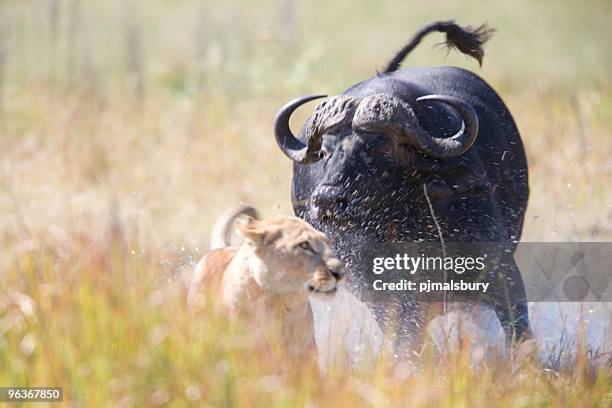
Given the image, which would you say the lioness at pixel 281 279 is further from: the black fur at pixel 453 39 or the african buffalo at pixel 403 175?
the black fur at pixel 453 39

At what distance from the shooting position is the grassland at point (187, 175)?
13.5 feet

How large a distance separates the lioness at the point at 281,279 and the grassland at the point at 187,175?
0.74ft

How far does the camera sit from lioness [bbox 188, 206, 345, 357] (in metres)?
4.43

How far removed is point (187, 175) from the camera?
10484mm

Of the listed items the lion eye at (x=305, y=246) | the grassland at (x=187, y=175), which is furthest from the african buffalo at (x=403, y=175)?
the lion eye at (x=305, y=246)

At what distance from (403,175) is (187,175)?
4658 mm

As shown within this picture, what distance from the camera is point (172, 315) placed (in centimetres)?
435

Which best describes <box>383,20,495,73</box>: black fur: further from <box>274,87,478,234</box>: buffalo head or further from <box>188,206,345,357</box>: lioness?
<box>188,206,345,357</box>: lioness

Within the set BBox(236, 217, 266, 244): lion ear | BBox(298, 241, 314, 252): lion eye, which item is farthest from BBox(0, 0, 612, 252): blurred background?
BBox(298, 241, 314, 252): lion eye

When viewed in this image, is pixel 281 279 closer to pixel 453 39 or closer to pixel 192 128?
pixel 453 39

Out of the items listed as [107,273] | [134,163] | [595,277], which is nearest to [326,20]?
[134,163]

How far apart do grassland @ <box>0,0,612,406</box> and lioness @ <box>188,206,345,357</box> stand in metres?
0.22

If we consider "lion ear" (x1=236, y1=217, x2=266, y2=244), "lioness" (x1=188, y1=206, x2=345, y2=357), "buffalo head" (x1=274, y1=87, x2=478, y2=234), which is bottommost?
"lioness" (x1=188, y1=206, x2=345, y2=357)

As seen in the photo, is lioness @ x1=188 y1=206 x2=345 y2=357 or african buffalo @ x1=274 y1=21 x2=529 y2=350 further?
african buffalo @ x1=274 y1=21 x2=529 y2=350
